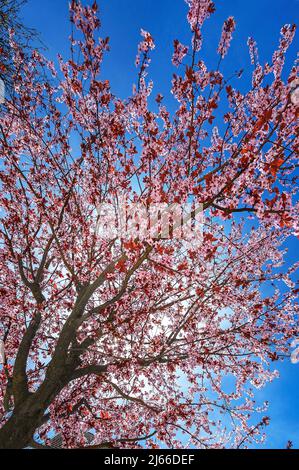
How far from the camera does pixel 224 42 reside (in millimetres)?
6297

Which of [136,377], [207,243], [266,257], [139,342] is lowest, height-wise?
[136,377]

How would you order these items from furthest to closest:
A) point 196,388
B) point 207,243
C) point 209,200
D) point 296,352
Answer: point 196,388 → point 207,243 → point 209,200 → point 296,352

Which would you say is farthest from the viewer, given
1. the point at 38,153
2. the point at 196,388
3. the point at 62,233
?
the point at 196,388

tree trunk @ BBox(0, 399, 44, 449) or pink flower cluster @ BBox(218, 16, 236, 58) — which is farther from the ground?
pink flower cluster @ BBox(218, 16, 236, 58)

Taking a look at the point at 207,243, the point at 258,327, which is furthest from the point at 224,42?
the point at 258,327

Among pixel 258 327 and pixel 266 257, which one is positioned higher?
pixel 266 257

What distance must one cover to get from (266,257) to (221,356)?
11.5ft

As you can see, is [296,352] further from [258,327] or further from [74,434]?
[74,434]

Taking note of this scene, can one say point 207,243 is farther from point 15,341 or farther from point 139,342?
point 15,341

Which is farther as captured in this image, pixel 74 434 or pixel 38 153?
pixel 74 434

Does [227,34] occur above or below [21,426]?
above

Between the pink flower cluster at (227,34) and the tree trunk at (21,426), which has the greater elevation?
the pink flower cluster at (227,34)

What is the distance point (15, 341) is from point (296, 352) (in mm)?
8802

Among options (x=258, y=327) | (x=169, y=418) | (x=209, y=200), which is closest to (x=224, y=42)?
(x=209, y=200)
